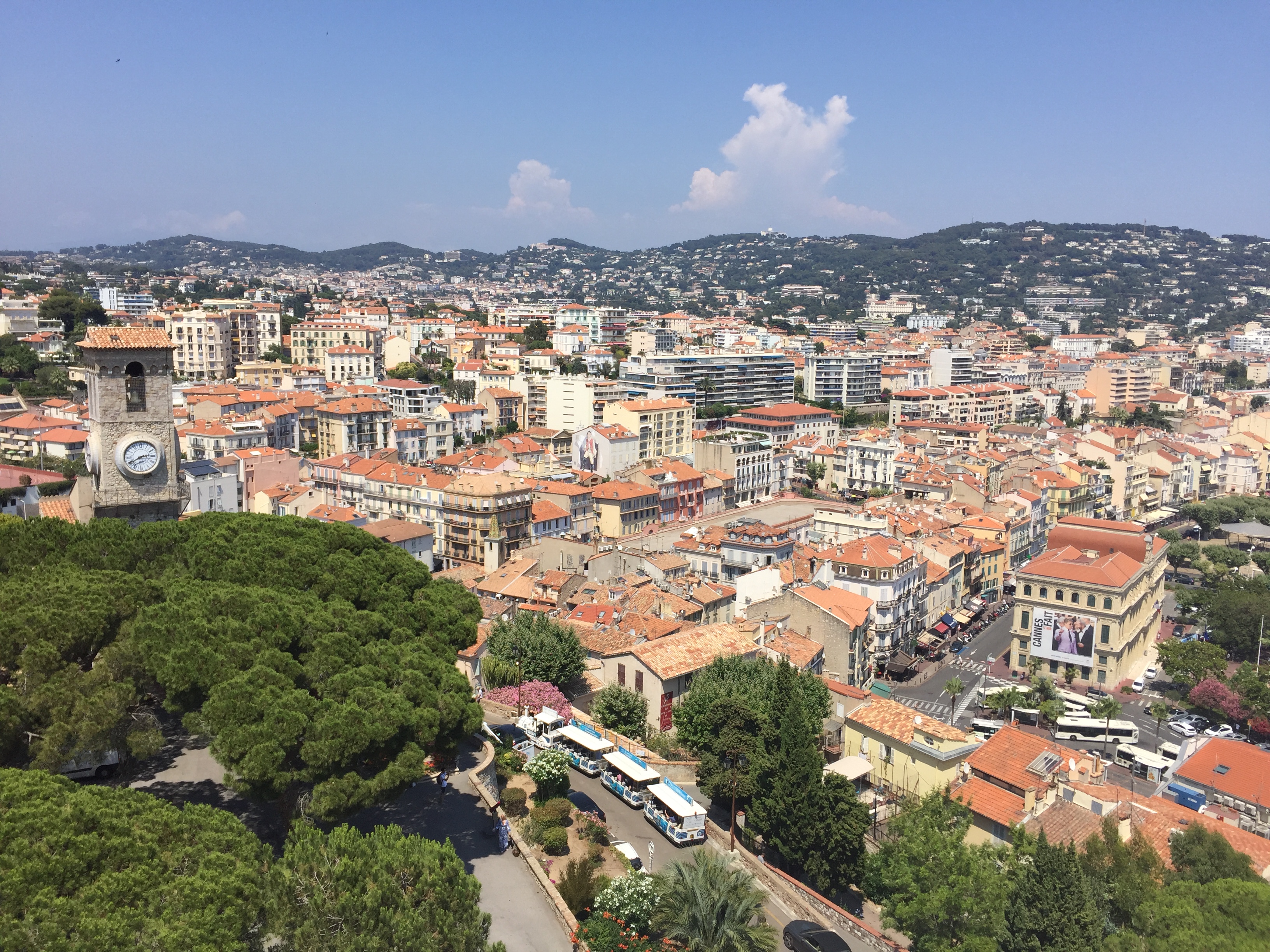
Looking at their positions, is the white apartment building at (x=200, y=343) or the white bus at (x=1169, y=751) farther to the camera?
the white apartment building at (x=200, y=343)

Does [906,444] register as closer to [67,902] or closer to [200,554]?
[200,554]

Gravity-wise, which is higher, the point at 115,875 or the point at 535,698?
the point at 115,875

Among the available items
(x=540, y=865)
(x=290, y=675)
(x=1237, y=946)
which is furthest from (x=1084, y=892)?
(x=290, y=675)

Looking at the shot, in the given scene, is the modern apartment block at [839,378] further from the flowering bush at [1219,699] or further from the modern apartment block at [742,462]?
the flowering bush at [1219,699]

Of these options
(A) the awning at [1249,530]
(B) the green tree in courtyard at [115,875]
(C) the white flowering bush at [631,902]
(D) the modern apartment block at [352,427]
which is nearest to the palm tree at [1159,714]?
(C) the white flowering bush at [631,902]

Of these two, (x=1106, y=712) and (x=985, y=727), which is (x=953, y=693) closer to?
(x=985, y=727)

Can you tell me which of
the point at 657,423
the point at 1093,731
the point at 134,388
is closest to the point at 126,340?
the point at 134,388

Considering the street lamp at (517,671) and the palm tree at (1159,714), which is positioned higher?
the street lamp at (517,671)
